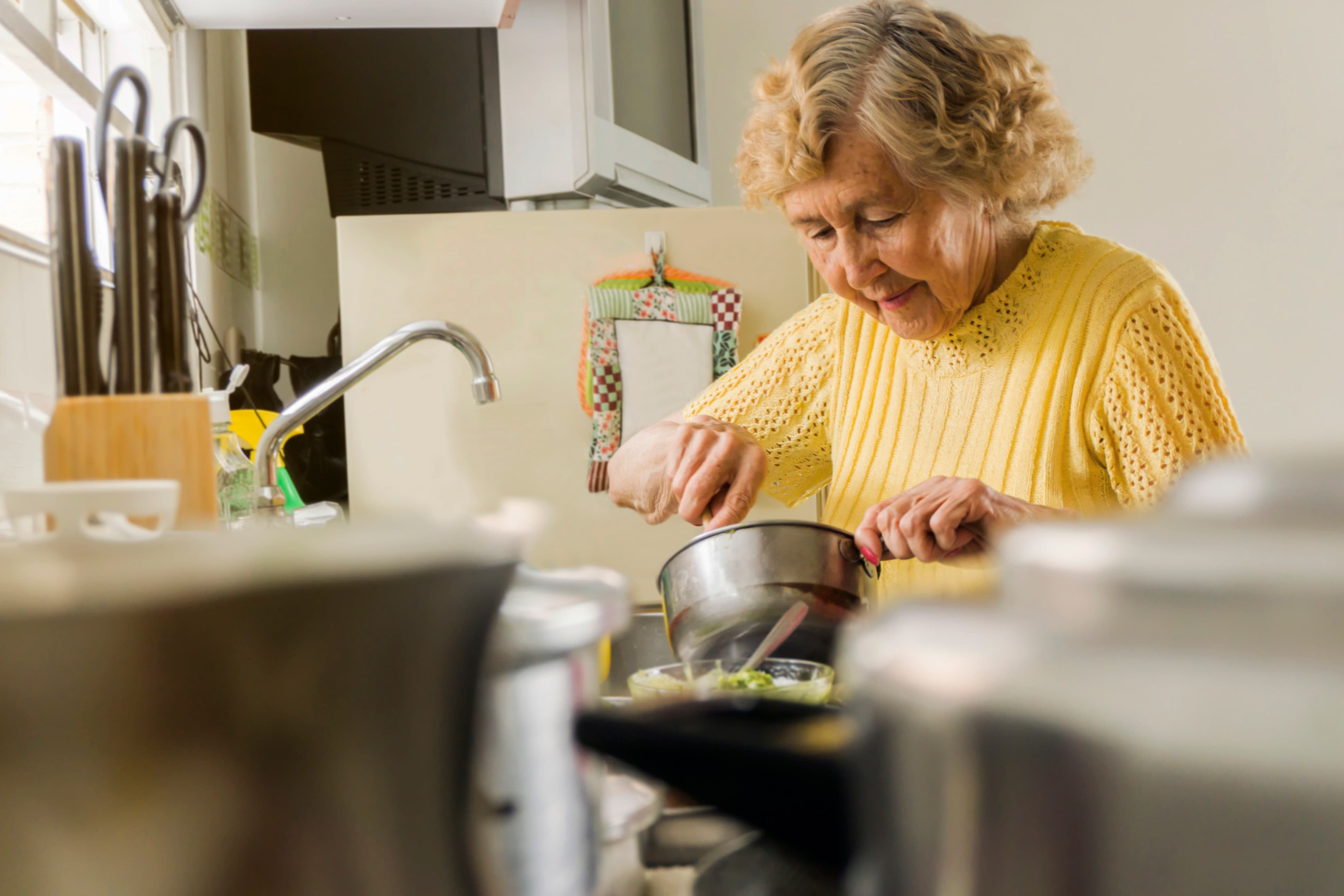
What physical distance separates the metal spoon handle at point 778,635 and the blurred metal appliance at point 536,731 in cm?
37

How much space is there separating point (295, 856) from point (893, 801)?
0.13m

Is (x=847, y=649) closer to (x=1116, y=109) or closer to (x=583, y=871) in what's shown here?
(x=583, y=871)

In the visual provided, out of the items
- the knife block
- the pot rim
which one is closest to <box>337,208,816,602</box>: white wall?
the pot rim

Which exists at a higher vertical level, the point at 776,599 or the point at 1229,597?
the point at 1229,597

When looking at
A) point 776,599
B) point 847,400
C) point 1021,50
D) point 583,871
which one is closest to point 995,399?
point 847,400

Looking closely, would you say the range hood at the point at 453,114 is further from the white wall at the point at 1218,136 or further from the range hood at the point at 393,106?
the white wall at the point at 1218,136

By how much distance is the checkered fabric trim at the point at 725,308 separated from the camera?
200 cm

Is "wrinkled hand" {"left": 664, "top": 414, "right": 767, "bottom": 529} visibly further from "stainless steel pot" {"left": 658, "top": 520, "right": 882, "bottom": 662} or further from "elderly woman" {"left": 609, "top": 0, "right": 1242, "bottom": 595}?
"stainless steel pot" {"left": 658, "top": 520, "right": 882, "bottom": 662}

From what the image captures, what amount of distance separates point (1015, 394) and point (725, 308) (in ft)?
2.89

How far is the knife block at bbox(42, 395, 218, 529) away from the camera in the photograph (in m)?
0.29

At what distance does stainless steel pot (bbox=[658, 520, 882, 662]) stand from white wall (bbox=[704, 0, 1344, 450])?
2.27 m

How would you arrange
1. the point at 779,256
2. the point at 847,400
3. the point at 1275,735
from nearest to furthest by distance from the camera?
1. the point at 1275,735
2. the point at 847,400
3. the point at 779,256

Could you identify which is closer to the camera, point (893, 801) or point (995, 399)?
point (893, 801)

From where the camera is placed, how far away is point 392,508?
8.5 inches
